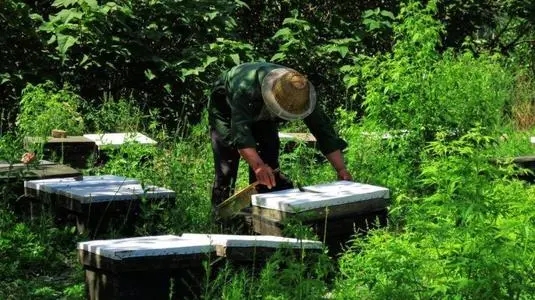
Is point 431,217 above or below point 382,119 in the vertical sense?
below

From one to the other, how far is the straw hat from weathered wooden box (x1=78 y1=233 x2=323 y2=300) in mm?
1423

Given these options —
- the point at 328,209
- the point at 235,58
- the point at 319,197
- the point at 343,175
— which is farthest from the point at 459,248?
the point at 235,58

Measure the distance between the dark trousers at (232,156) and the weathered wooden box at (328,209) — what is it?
84 centimetres

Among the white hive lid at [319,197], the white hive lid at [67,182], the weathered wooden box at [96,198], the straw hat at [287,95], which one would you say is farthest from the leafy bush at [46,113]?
the white hive lid at [319,197]

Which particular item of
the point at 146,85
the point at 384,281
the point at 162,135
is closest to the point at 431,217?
the point at 384,281

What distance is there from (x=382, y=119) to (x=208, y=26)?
4223mm

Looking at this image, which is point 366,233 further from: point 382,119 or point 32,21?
point 32,21

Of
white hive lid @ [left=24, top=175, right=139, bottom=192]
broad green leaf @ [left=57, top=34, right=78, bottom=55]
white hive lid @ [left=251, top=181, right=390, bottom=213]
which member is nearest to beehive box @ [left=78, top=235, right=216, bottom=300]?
white hive lid @ [left=251, top=181, right=390, bottom=213]

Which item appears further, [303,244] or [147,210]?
[147,210]

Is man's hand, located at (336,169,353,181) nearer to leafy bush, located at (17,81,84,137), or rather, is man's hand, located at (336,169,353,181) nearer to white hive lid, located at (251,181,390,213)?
white hive lid, located at (251,181,390,213)

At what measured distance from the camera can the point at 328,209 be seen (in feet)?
17.6

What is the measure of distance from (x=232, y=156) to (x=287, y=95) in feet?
3.07

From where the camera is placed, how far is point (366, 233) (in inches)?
228

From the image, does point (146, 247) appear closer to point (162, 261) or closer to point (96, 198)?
point (162, 261)
